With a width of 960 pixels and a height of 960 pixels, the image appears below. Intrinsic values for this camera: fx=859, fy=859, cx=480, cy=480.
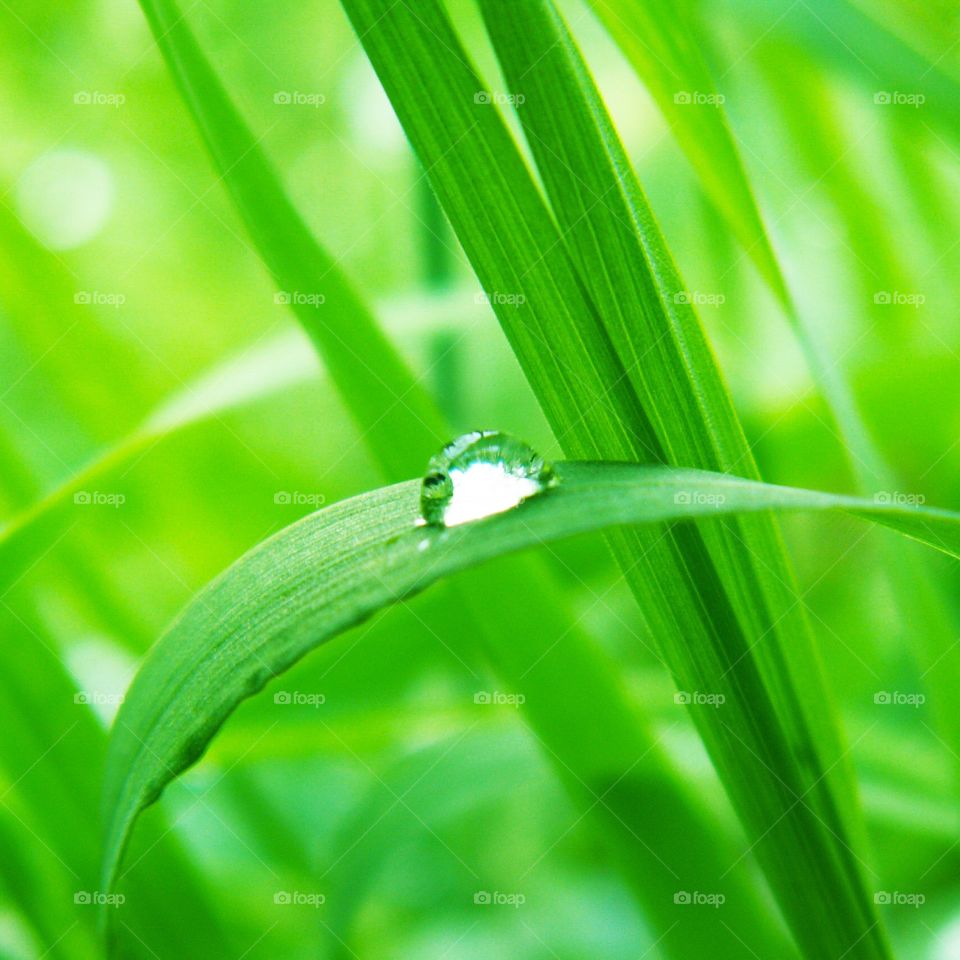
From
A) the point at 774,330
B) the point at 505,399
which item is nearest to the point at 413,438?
the point at 505,399

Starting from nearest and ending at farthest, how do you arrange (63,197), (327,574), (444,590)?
(327,574)
(444,590)
(63,197)

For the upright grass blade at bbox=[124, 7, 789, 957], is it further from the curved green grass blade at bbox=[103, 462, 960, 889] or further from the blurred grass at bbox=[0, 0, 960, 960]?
the curved green grass blade at bbox=[103, 462, 960, 889]

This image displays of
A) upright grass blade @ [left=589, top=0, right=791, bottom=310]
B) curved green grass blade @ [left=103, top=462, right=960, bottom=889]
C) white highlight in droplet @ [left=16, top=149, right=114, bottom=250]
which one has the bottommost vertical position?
curved green grass blade @ [left=103, top=462, right=960, bottom=889]

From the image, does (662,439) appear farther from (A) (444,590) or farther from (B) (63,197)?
(B) (63,197)

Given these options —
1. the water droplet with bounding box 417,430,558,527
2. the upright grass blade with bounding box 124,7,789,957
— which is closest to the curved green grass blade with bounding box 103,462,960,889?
the water droplet with bounding box 417,430,558,527

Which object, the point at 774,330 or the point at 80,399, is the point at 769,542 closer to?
the point at 80,399

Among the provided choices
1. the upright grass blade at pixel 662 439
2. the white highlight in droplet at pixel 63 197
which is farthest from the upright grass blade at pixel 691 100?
the white highlight in droplet at pixel 63 197

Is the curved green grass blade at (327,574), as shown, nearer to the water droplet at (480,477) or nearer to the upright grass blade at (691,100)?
the water droplet at (480,477)

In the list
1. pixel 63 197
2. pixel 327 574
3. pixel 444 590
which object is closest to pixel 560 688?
pixel 444 590
